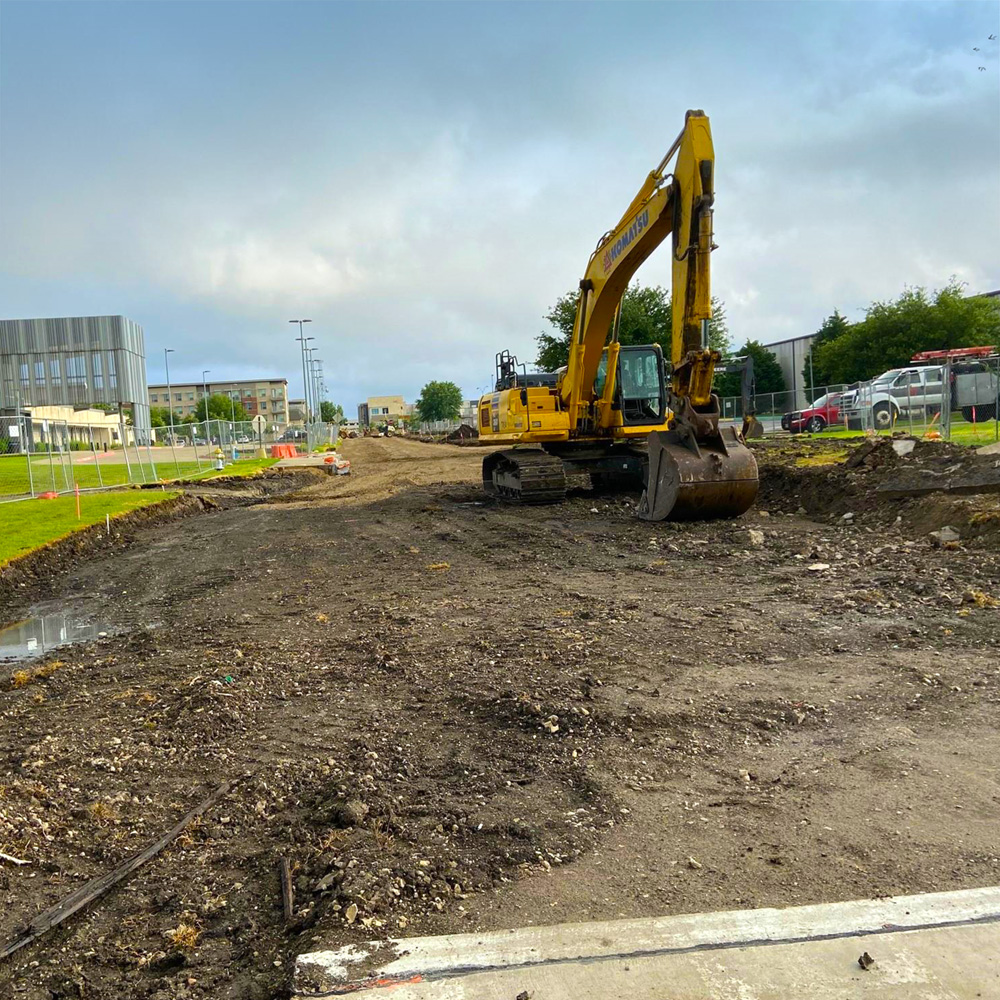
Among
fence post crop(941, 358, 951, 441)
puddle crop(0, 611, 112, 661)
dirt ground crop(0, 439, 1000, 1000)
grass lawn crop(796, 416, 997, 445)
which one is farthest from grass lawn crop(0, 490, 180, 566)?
fence post crop(941, 358, 951, 441)

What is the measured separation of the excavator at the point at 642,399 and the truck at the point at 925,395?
729 cm

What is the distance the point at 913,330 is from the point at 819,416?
21.9 meters

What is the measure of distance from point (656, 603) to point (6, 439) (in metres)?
23.3

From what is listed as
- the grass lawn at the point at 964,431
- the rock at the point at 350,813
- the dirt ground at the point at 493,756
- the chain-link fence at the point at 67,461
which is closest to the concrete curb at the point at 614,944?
the dirt ground at the point at 493,756

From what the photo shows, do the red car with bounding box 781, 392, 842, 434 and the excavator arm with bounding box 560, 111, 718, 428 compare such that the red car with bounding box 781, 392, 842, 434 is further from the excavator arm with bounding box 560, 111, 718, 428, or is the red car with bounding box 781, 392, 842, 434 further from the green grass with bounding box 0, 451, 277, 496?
the green grass with bounding box 0, 451, 277, 496

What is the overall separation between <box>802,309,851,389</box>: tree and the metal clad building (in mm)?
73180

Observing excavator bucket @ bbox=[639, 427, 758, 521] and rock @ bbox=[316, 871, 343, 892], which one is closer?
rock @ bbox=[316, 871, 343, 892]

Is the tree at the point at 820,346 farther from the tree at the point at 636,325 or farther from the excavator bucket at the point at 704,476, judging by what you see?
the excavator bucket at the point at 704,476

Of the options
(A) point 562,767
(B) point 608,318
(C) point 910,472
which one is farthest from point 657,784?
(B) point 608,318

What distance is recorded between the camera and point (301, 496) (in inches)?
961

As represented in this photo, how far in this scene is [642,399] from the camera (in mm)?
16594

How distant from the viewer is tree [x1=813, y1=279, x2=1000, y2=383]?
4828cm

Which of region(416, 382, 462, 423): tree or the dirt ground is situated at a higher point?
region(416, 382, 462, 423): tree

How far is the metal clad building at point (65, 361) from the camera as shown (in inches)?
3952
